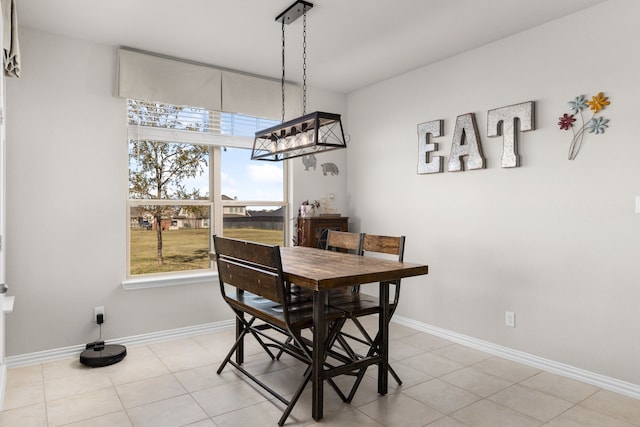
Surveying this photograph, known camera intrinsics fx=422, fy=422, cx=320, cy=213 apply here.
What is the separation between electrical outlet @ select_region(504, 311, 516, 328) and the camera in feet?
10.7

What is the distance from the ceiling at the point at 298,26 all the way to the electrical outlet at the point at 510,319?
2.17 metres

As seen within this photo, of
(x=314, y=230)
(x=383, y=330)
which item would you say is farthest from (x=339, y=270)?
(x=314, y=230)

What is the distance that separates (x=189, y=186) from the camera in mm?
4016

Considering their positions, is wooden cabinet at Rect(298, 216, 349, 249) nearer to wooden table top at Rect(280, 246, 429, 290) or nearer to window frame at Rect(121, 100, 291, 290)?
window frame at Rect(121, 100, 291, 290)

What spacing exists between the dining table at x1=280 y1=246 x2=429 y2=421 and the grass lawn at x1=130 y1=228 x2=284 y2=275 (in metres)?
1.65

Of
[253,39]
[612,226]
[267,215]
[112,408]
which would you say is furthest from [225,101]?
[612,226]

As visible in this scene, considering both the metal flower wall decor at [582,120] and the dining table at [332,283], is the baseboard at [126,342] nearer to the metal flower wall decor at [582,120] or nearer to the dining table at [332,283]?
the dining table at [332,283]

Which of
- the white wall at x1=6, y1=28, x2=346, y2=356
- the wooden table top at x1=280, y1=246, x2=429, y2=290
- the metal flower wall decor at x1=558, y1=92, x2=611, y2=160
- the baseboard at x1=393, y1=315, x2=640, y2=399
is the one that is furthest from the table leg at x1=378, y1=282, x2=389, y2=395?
the white wall at x1=6, y1=28, x2=346, y2=356

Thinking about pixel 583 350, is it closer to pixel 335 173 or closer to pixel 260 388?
pixel 260 388

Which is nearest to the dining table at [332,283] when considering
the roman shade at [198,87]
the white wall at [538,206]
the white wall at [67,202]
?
the white wall at [538,206]

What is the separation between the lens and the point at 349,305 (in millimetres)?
2668

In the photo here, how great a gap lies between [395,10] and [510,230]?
1.85m

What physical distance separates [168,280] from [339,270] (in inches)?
77.2

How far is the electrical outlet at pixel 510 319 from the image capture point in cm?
327
